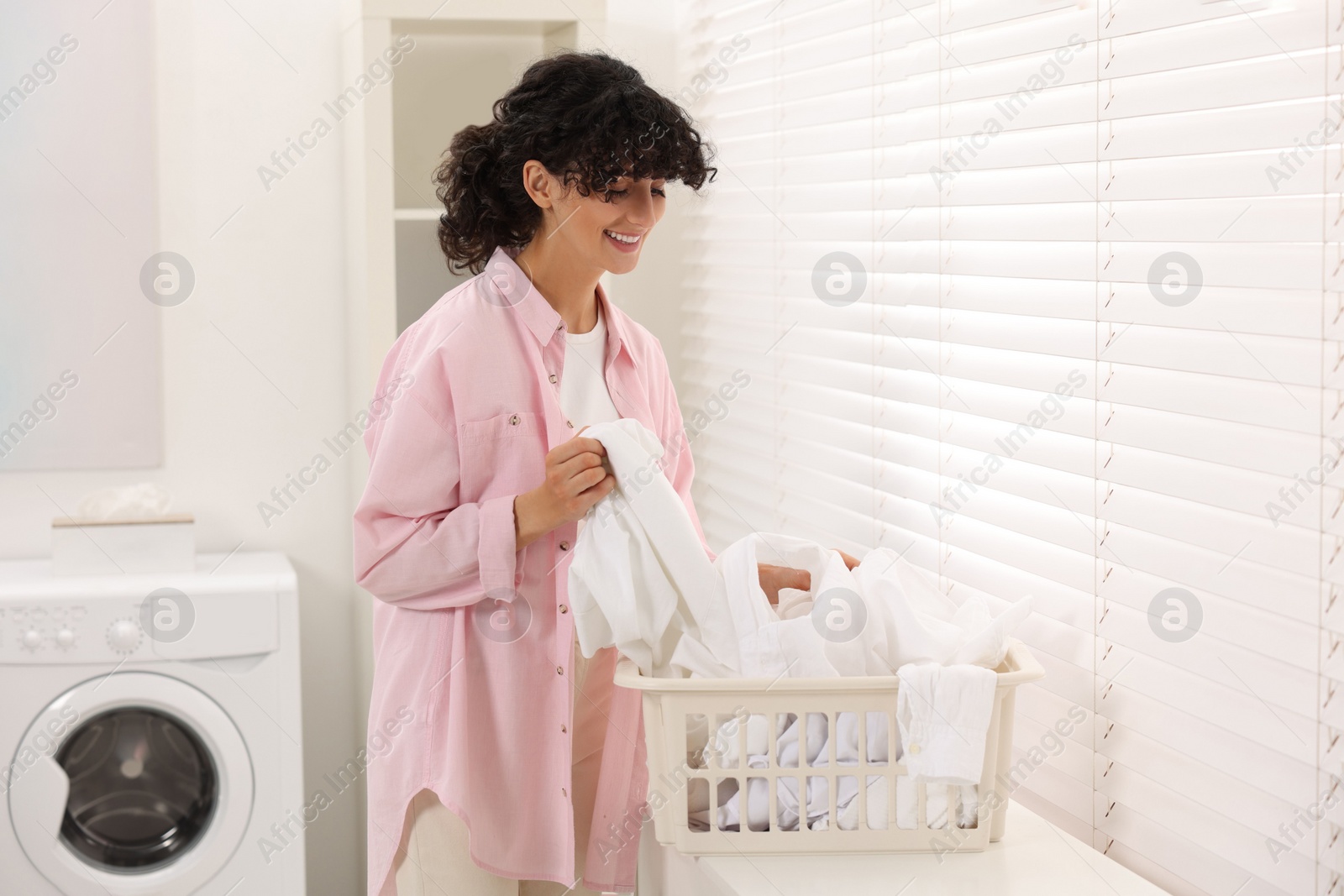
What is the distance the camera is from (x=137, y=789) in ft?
6.89

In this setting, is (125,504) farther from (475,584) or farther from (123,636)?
(475,584)

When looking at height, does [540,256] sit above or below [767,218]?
below

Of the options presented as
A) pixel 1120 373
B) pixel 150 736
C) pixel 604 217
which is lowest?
pixel 150 736

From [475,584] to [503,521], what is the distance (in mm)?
89

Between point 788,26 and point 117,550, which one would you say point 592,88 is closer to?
point 788,26

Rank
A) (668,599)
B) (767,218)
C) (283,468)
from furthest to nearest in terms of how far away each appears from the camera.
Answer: (283,468) < (767,218) < (668,599)

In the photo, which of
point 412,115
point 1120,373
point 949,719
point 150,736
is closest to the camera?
point 949,719

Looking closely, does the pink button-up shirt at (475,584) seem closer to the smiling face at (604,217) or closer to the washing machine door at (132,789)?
the smiling face at (604,217)

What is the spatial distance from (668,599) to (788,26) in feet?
3.79

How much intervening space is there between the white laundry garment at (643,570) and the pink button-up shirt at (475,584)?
0.11 metres

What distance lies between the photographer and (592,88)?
130 centimetres

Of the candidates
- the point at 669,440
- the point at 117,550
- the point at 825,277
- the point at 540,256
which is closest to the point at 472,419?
the point at 540,256

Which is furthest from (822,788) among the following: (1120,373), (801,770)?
(1120,373)

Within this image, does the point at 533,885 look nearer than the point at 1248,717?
No
